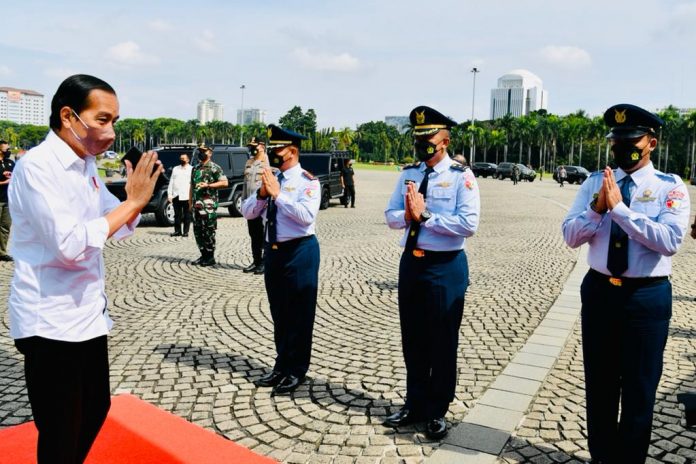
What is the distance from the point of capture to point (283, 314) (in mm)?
4680

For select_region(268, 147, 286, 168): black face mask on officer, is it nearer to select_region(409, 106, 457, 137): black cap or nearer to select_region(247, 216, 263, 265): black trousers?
select_region(409, 106, 457, 137): black cap

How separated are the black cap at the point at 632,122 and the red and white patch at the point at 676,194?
32 centimetres

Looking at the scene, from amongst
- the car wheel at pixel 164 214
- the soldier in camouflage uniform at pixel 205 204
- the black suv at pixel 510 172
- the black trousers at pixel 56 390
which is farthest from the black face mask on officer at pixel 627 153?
the black suv at pixel 510 172

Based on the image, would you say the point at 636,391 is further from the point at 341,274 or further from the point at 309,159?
the point at 309,159

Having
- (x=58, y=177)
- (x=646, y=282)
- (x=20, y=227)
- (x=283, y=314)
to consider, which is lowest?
(x=283, y=314)

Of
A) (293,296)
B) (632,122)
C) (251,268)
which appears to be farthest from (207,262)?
(632,122)

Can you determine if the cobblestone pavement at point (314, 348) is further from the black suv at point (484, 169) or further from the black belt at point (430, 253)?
the black suv at point (484, 169)

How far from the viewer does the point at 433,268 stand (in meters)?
3.85

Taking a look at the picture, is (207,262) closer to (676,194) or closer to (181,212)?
(181,212)

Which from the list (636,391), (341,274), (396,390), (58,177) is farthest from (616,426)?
(341,274)

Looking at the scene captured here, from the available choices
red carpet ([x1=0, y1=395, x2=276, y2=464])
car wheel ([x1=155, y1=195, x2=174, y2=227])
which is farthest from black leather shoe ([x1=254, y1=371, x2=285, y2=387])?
car wheel ([x1=155, y1=195, x2=174, y2=227])

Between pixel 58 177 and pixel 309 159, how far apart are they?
59.4ft

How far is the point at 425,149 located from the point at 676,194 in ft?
4.74

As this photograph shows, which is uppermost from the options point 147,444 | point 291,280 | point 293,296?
point 291,280
